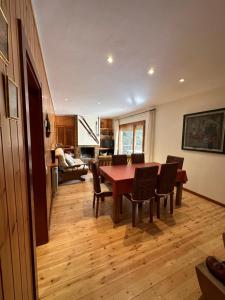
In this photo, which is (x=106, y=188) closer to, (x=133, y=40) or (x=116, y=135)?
(x=133, y=40)

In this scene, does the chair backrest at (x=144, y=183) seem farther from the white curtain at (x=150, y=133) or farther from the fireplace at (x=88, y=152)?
the fireplace at (x=88, y=152)

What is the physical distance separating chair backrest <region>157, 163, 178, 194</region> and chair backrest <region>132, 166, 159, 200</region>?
0.18 meters

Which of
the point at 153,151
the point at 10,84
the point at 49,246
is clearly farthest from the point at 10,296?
the point at 153,151

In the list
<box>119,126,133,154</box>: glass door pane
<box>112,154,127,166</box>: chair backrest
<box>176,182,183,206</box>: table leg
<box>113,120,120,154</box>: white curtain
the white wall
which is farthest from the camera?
<box>113,120,120,154</box>: white curtain

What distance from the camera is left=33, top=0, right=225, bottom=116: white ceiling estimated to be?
1229 millimetres

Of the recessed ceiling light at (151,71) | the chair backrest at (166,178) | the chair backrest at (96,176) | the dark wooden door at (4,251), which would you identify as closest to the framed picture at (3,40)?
the dark wooden door at (4,251)

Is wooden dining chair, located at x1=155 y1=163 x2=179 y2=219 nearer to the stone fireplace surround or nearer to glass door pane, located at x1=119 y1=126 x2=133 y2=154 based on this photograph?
glass door pane, located at x1=119 y1=126 x2=133 y2=154

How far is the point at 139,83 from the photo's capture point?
2953 millimetres

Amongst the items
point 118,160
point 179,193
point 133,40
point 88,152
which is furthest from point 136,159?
point 88,152

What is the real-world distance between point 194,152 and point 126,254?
9.57 feet

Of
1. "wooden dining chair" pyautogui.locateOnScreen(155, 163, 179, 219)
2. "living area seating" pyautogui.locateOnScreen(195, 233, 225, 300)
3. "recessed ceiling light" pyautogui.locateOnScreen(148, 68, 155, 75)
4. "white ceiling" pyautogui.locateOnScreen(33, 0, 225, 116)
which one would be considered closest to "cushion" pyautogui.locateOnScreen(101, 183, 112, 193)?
"wooden dining chair" pyautogui.locateOnScreen(155, 163, 179, 219)

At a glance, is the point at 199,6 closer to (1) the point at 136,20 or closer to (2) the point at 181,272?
(1) the point at 136,20

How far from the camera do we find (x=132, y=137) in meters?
6.79

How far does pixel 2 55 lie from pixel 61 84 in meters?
2.85
